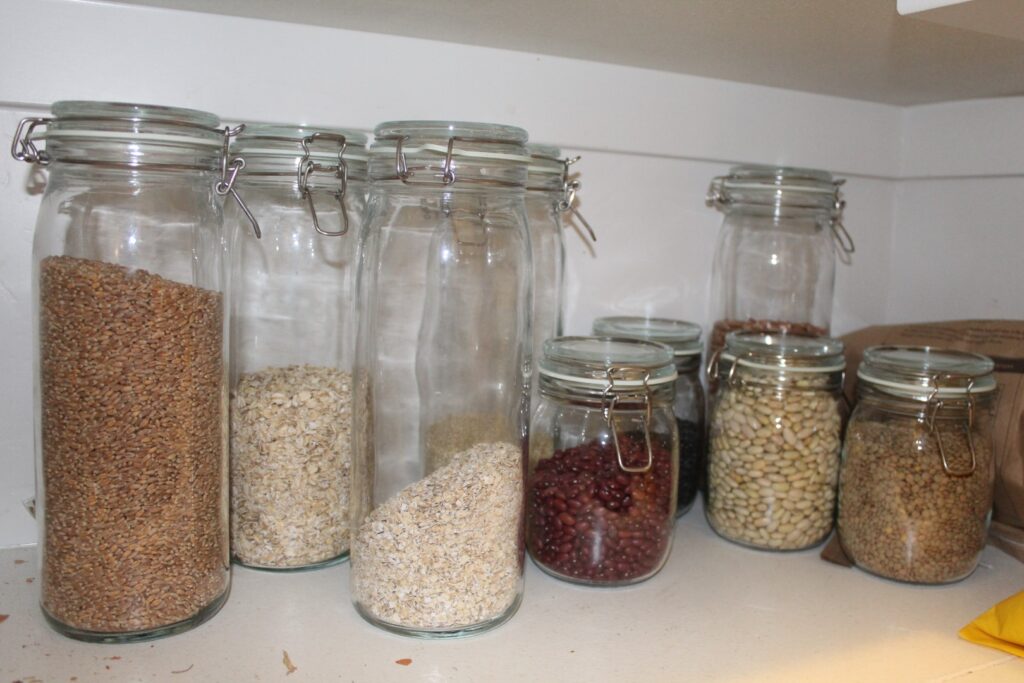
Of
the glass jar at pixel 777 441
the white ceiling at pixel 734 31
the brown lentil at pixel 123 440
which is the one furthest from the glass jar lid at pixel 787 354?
the brown lentil at pixel 123 440

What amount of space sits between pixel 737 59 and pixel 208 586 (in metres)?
0.77

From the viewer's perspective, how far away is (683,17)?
0.87 m

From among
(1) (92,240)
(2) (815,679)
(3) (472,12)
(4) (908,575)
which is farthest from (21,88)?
(4) (908,575)

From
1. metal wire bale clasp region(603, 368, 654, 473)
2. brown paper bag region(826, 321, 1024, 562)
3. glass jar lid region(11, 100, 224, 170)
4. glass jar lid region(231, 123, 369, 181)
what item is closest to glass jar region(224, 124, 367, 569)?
glass jar lid region(231, 123, 369, 181)

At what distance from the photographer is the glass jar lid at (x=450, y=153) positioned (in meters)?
0.72

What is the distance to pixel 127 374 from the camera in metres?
0.68

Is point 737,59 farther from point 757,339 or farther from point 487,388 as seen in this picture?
point 487,388

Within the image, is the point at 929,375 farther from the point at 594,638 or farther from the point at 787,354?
the point at 594,638

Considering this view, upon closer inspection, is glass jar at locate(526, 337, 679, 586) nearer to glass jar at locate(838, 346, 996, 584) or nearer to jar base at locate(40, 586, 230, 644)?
glass jar at locate(838, 346, 996, 584)

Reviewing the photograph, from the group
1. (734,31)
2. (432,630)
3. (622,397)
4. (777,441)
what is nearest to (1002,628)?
(777,441)

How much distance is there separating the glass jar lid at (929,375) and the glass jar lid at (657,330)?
0.63ft

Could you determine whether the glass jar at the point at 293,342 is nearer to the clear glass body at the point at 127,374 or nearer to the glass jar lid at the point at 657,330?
the clear glass body at the point at 127,374

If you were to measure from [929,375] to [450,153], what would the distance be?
504mm

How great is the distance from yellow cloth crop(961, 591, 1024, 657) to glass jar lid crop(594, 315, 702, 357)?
0.40 meters
